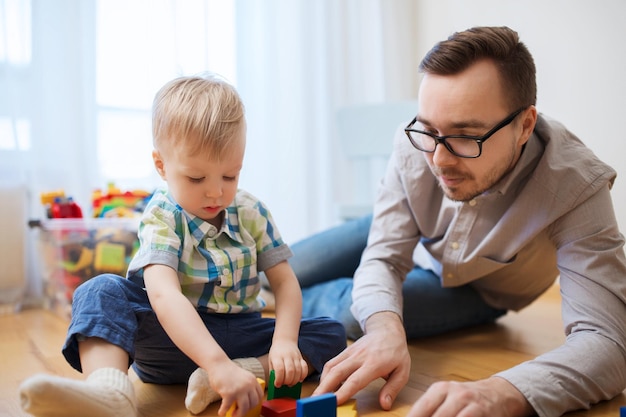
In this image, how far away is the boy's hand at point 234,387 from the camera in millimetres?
889

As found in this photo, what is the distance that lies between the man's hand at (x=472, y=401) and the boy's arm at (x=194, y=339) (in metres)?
0.25

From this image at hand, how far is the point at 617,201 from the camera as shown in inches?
84.0

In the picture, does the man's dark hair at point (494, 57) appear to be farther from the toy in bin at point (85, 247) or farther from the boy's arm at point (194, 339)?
the toy in bin at point (85, 247)

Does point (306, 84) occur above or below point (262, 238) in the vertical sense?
above

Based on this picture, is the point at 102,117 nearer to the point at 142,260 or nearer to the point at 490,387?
the point at 142,260

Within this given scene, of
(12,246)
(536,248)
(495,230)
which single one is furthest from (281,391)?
(12,246)

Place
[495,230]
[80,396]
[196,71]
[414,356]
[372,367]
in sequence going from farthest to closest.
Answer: [196,71] → [414,356] → [495,230] → [372,367] → [80,396]

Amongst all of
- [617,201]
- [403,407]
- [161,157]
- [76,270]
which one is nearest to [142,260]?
[161,157]

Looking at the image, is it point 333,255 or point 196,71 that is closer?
point 333,255

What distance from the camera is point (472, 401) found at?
869 mm

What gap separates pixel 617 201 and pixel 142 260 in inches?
68.7

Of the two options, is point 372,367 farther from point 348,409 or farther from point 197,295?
point 197,295

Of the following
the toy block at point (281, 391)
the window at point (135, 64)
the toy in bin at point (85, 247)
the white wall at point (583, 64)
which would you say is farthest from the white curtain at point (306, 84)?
the toy block at point (281, 391)

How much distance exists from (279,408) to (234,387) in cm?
8
